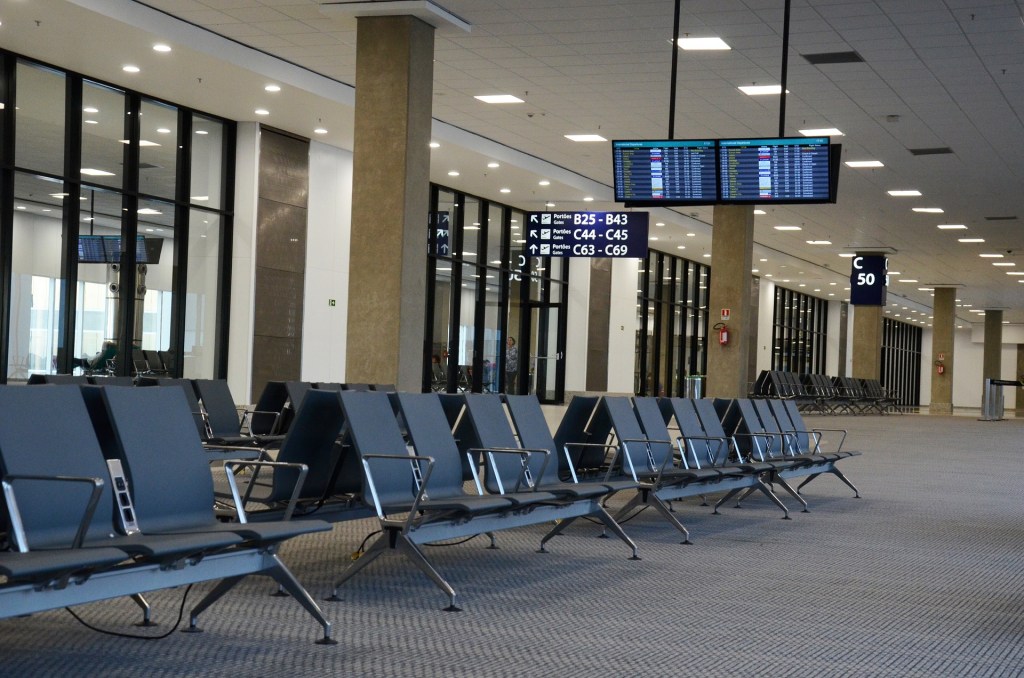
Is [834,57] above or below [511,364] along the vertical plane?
above

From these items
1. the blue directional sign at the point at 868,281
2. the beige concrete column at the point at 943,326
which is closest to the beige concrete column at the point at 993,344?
the beige concrete column at the point at 943,326

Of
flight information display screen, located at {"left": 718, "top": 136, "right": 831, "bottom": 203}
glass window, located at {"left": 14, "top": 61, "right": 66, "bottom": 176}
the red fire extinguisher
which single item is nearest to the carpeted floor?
flight information display screen, located at {"left": 718, "top": 136, "right": 831, "bottom": 203}

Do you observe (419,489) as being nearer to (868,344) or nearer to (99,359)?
(99,359)

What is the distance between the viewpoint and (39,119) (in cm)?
1354

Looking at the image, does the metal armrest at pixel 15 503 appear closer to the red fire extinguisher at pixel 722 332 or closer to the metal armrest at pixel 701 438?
the metal armrest at pixel 701 438

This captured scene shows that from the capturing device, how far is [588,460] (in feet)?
25.2

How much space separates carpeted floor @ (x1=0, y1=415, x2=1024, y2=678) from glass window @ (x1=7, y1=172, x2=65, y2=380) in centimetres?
787

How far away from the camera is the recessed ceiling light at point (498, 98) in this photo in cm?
1493

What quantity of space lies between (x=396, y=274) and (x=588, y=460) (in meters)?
3.68

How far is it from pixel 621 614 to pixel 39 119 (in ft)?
36.9

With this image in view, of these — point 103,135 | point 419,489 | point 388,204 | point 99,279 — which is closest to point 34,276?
point 99,279

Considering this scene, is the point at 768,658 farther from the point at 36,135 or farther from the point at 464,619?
the point at 36,135

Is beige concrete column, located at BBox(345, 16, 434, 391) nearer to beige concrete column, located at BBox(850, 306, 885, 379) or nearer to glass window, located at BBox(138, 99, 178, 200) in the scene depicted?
glass window, located at BBox(138, 99, 178, 200)

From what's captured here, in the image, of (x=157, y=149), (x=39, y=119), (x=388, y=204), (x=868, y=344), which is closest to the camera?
(x=388, y=204)
